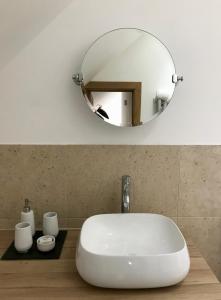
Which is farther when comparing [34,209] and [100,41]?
[34,209]

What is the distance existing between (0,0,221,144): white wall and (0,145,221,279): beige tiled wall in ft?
0.19

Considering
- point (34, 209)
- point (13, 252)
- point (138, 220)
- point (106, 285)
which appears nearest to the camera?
point (106, 285)

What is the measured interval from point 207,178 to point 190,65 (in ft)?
1.80

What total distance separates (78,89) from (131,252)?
29.9 inches

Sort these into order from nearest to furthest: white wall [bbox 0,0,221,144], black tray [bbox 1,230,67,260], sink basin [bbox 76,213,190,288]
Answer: sink basin [bbox 76,213,190,288], black tray [bbox 1,230,67,260], white wall [bbox 0,0,221,144]

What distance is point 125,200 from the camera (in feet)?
4.30

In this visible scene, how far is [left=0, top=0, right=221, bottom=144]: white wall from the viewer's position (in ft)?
4.24

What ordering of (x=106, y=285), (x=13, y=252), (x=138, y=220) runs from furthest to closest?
1. (x=138, y=220)
2. (x=13, y=252)
3. (x=106, y=285)

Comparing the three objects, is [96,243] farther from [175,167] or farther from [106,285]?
[175,167]

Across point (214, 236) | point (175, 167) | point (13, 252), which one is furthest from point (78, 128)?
point (214, 236)

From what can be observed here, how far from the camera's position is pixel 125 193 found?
1.30 m

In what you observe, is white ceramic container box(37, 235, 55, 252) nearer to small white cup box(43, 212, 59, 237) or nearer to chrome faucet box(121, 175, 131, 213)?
small white cup box(43, 212, 59, 237)

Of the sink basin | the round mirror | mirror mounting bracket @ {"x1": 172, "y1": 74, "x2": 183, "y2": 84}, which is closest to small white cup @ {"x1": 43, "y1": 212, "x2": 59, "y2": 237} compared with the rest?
the sink basin

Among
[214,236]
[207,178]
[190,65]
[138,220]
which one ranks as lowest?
[214,236]
